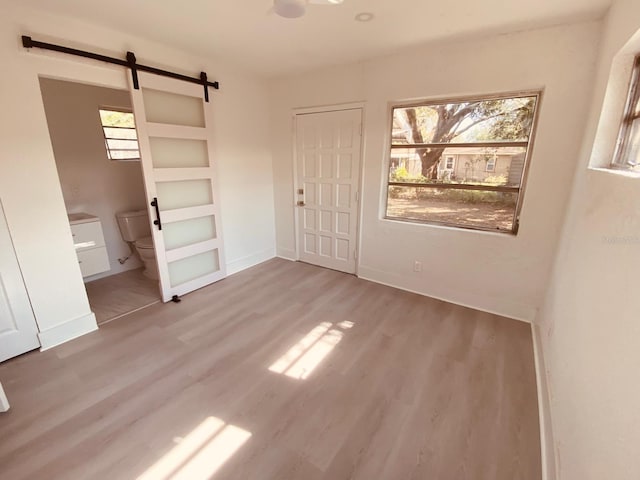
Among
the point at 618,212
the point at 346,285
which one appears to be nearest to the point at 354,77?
the point at 346,285

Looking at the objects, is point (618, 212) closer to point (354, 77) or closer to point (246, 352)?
point (246, 352)

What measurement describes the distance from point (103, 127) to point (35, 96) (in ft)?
5.48

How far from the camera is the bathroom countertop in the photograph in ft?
10.3

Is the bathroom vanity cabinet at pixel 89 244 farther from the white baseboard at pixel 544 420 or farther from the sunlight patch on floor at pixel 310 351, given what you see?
the white baseboard at pixel 544 420

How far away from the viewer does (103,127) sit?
11.4 ft

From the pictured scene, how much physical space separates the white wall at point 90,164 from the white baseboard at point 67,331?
134 centimetres

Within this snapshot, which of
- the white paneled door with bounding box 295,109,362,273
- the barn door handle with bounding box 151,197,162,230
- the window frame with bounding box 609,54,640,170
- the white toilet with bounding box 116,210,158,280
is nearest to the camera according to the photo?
the window frame with bounding box 609,54,640,170

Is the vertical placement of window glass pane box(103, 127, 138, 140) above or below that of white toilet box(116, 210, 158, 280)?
above

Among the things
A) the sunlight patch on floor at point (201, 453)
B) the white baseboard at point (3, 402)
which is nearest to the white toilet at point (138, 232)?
the white baseboard at point (3, 402)

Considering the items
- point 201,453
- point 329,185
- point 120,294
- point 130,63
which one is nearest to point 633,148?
point 329,185

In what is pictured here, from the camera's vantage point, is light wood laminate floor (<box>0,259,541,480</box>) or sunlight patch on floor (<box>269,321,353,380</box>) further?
sunlight patch on floor (<box>269,321,353,380</box>)

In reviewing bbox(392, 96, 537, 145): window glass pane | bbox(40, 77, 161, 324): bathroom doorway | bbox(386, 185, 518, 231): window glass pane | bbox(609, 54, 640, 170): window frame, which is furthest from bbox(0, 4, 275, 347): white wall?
bbox(609, 54, 640, 170): window frame

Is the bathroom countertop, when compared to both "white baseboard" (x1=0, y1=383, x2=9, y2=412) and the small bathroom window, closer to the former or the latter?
the small bathroom window

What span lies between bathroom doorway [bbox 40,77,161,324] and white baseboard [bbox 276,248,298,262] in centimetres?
164
